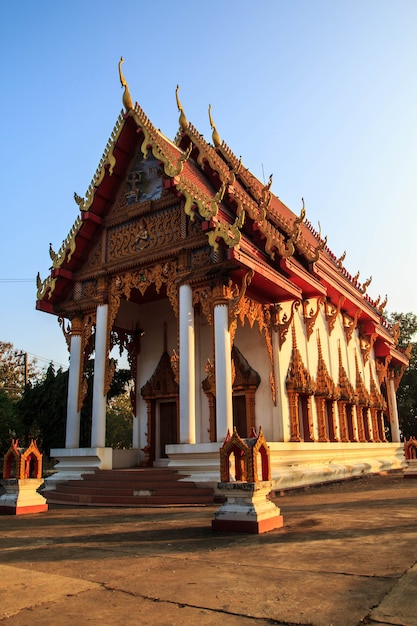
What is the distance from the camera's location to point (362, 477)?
1349cm

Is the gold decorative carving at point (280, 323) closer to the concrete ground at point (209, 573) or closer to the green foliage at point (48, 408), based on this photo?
the concrete ground at point (209, 573)

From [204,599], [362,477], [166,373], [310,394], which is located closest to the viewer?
[204,599]

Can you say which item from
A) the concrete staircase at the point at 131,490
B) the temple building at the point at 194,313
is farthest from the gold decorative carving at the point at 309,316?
the concrete staircase at the point at 131,490

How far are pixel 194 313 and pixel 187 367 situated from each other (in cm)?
216

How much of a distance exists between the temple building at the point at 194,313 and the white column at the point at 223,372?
0.02 m

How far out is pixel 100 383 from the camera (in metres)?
10.7

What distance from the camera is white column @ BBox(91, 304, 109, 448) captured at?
10.5m

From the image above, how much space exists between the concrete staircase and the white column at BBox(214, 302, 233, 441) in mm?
1013

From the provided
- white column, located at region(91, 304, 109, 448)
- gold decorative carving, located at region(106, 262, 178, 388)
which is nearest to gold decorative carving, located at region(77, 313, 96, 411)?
white column, located at region(91, 304, 109, 448)

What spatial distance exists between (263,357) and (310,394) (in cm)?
143

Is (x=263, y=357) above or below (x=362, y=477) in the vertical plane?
above

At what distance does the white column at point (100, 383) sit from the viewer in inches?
412

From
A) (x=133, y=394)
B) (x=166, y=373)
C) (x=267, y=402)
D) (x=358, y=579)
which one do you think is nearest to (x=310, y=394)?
(x=267, y=402)

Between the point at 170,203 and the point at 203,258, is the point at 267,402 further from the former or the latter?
the point at 170,203
